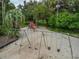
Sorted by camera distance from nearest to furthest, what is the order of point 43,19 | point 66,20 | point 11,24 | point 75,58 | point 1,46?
point 75,58 → point 1,46 → point 11,24 → point 66,20 → point 43,19

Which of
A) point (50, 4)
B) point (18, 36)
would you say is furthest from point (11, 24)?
point (50, 4)

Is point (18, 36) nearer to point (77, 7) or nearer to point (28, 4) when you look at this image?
point (77, 7)

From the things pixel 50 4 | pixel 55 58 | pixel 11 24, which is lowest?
pixel 55 58

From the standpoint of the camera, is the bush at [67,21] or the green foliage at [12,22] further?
the bush at [67,21]

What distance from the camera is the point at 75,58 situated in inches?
304

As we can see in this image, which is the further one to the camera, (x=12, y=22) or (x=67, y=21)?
(x=67, y=21)

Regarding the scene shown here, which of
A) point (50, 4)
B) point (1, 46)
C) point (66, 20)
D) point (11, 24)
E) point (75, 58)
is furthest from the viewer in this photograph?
point (50, 4)

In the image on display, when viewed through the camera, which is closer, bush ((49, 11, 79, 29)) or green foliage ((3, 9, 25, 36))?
green foliage ((3, 9, 25, 36))

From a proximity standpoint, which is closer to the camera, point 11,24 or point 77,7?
point 11,24

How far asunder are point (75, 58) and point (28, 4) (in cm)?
2073

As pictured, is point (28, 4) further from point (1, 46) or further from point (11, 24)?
point (1, 46)

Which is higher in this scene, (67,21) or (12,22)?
(12,22)

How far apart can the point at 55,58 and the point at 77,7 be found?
17502mm

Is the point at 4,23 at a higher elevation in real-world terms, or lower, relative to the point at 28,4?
lower
